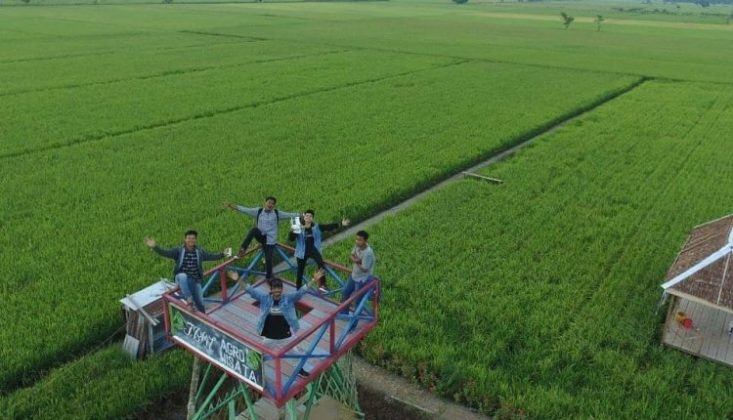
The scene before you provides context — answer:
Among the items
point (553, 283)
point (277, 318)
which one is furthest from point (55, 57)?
point (277, 318)

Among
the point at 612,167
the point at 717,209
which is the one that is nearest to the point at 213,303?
the point at 717,209

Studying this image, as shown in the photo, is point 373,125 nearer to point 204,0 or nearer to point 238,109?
point 238,109

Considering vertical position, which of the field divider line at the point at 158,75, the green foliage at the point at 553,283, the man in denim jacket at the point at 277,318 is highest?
the man in denim jacket at the point at 277,318

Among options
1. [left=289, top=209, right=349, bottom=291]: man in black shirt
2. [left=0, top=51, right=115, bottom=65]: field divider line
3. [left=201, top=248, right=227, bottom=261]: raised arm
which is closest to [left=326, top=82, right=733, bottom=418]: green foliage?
[left=289, top=209, right=349, bottom=291]: man in black shirt

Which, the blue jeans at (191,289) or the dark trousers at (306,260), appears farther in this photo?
the dark trousers at (306,260)

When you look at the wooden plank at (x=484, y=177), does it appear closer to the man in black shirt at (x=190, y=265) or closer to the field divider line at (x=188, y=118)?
the man in black shirt at (x=190, y=265)

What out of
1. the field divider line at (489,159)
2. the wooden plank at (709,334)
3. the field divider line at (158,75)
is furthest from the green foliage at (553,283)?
the field divider line at (158,75)

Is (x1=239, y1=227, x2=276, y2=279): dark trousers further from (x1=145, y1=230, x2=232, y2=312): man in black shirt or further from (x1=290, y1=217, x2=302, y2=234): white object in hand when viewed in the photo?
(x1=145, y1=230, x2=232, y2=312): man in black shirt
